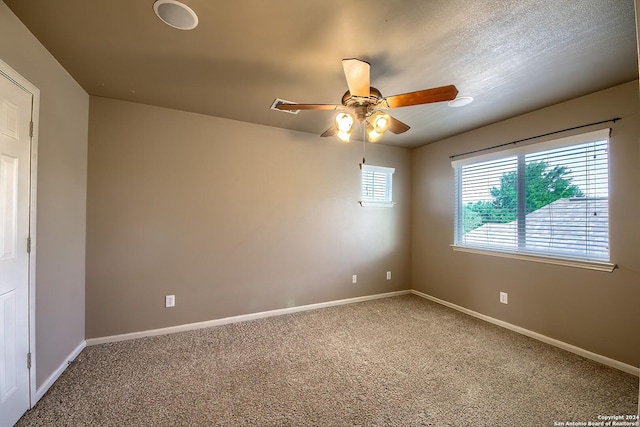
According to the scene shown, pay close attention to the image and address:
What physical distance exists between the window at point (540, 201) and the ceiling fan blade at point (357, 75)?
2.32 m

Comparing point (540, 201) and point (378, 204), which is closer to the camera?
point (540, 201)

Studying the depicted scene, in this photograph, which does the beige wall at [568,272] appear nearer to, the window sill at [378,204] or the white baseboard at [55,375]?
the window sill at [378,204]

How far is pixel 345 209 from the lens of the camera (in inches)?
153

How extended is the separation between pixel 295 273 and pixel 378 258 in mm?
1426

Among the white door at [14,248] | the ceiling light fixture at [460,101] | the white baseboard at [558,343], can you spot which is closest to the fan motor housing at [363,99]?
the ceiling light fixture at [460,101]

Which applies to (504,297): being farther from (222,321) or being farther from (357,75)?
(222,321)

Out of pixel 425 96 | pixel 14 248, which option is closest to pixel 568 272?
pixel 425 96

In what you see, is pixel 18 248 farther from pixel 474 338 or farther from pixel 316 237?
pixel 474 338

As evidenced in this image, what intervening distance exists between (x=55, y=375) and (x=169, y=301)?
97 centimetres

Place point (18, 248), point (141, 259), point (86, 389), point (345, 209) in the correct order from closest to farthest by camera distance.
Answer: point (18, 248)
point (86, 389)
point (141, 259)
point (345, 209)

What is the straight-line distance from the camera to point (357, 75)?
1.66 m

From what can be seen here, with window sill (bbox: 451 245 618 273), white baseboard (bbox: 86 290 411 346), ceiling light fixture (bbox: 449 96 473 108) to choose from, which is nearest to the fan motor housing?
ceiling light fixture (bbox: 449 96 473 108)

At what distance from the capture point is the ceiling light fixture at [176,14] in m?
1.44

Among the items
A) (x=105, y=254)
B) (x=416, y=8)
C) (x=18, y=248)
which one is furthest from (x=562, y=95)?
(x=105, y=254)
